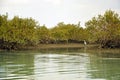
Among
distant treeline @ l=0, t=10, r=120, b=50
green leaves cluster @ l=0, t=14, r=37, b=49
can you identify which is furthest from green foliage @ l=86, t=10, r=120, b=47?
green leaves cluster @ l=0, t=14, r=37, b=49

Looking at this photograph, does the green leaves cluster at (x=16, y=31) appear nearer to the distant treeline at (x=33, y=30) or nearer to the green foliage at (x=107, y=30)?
the distant treeline at (x=33, y=30)

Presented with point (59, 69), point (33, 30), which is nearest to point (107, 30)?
point (33, 30)

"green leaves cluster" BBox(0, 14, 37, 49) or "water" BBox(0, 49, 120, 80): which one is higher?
"green leaves cluster" BBox(0, 14, 37, 49)

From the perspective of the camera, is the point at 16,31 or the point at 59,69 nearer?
the point at 59,69

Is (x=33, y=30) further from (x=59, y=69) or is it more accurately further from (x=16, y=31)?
(x=59, y=69)

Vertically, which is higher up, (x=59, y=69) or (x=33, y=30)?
(x=33, y=30)

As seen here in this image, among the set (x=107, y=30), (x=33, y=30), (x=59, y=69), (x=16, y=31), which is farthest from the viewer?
(x=33, y=30)

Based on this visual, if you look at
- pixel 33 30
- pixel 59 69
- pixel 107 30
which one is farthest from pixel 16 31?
pixel 59 69

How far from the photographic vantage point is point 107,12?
44.5 meters

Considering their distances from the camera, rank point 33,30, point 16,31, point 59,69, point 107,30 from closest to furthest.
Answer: point 59,69 < point 107,30 < point 16,31 < point 33,30

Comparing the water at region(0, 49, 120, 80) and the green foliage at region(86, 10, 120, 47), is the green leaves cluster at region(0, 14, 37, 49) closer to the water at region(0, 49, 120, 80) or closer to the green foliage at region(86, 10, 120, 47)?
the green foliage at region(86, 10, 120, 47)

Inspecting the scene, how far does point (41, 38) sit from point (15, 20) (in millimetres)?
18476

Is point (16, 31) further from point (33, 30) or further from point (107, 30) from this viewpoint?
point (107, 30)

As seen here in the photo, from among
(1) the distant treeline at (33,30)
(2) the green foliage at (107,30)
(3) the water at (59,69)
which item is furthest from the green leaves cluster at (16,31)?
(3) the water at (59,69)
